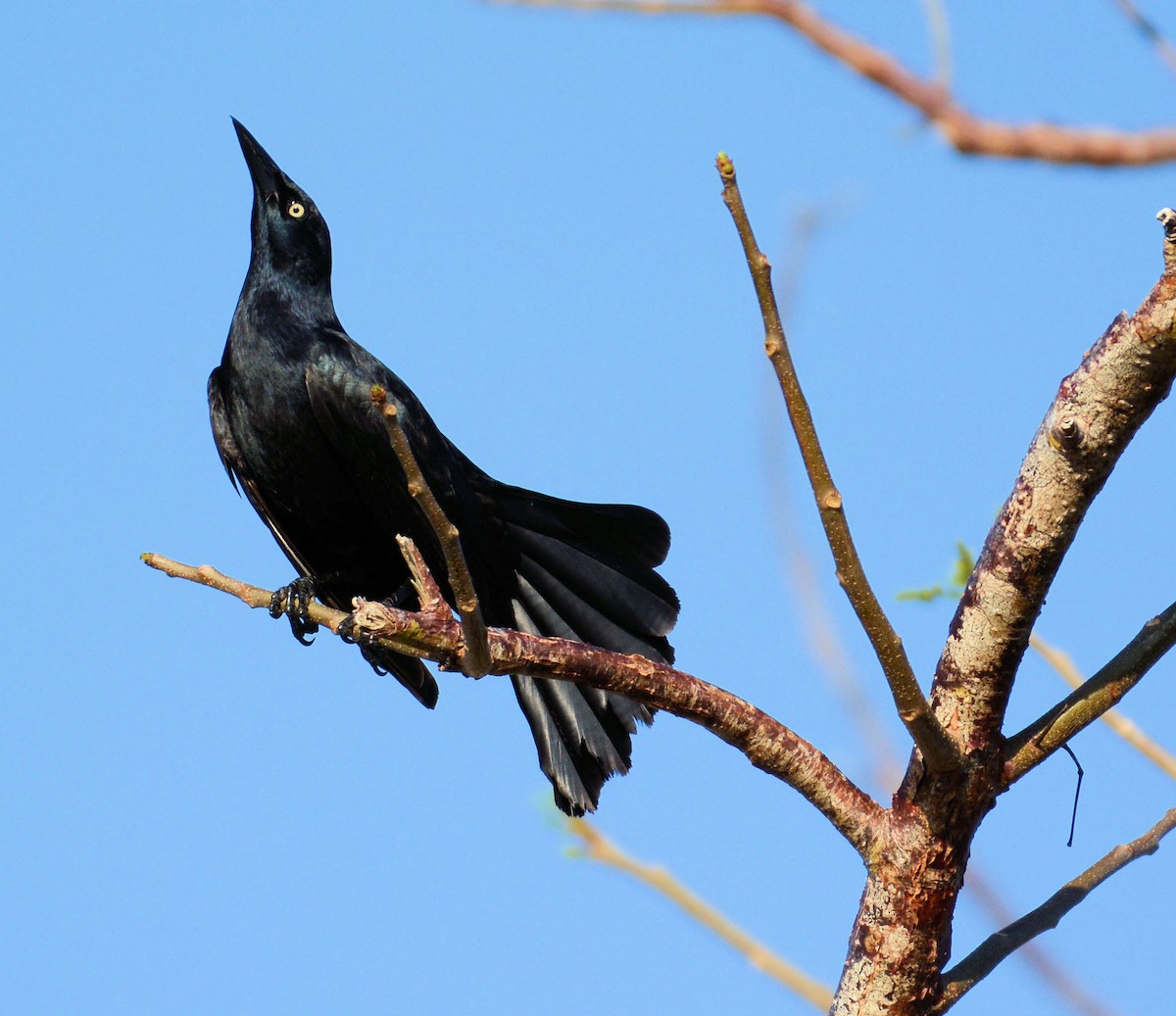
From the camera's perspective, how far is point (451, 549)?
271 centimetres

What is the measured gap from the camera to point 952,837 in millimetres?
2816

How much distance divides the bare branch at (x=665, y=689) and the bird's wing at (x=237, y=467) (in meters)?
2.46

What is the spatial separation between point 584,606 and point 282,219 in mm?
2339

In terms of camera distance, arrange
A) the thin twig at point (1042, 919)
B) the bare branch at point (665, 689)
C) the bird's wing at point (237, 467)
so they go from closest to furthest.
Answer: the thin twig at point (1042, 919)
the bare branch at point (665, 689)
the bird's wing at point (237, 467)

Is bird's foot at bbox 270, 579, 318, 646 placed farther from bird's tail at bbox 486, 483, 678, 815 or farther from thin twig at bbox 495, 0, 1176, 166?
thin twig at bbox 495, 0, 1176, 166

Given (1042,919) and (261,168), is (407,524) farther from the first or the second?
(1042,919)

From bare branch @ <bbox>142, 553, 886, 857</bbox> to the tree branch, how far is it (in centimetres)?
29

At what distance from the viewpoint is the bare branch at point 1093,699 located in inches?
110

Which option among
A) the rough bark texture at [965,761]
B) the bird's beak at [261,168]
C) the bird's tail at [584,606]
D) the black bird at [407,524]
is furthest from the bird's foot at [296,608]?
the rough bark texture at [965,761]

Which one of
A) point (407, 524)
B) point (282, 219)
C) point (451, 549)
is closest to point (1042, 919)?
point (451, 549)

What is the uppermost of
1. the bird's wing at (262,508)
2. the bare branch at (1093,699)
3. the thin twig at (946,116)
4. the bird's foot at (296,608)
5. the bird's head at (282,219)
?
the bird's head at (282,219)

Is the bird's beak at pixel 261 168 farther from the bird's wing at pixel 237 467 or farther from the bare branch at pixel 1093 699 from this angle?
the bare branch at pixel 1093 699

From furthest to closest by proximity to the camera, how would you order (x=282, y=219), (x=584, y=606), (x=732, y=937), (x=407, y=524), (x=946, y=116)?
(x=282, y=219) < (x=407, y=524) < (x=584, y=606) < (x=732, y=937) < (x=946, y=116)

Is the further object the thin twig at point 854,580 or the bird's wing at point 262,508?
the bird's wing at point 262,508
